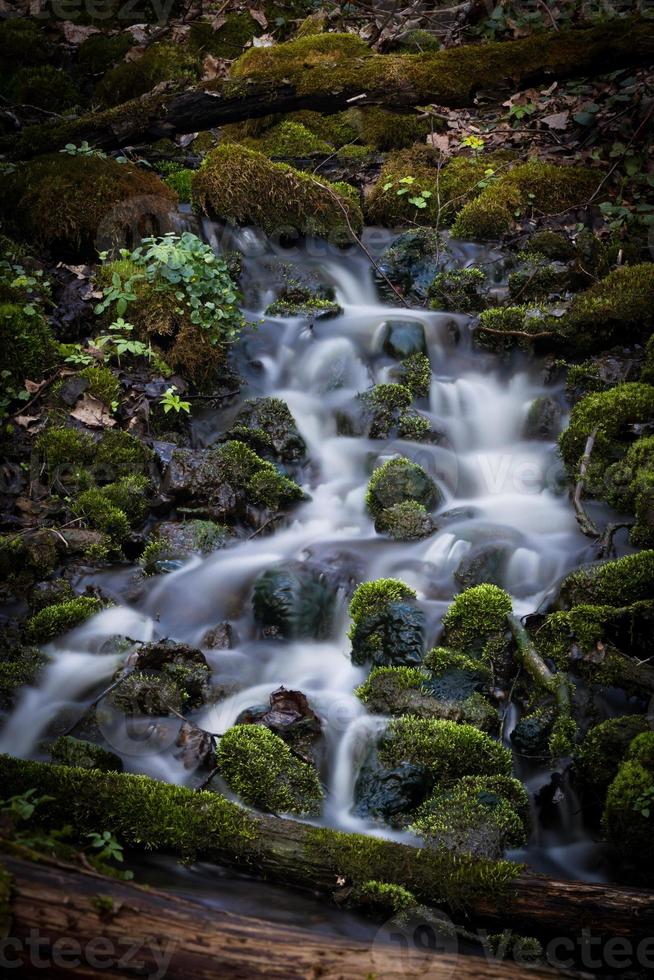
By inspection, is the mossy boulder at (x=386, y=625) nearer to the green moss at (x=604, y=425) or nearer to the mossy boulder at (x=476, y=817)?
the mossy boulder at (x=476, y=817)

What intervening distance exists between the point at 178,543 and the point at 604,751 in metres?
3.22

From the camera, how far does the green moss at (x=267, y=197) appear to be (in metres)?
8.11

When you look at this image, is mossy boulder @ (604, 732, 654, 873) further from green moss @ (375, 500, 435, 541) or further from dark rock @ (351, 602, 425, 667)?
green moss @ (375, 500, 435, 541)

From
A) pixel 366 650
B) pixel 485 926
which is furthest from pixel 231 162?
pixel 485 926

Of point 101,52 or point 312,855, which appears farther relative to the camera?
point 101,52

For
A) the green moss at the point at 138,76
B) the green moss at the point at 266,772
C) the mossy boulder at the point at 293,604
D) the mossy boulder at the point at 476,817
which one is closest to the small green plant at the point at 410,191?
the green moss at the point at 138,76

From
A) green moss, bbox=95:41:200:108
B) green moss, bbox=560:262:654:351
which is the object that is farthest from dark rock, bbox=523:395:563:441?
green moss, bbox=95:41:200:108

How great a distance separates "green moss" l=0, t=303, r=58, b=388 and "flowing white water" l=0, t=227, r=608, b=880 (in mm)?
1372

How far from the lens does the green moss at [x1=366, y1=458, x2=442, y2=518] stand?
6.06 m

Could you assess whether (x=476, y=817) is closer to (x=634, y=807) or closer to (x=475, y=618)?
(x=634, y=807)

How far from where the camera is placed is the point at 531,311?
7371 millimetres

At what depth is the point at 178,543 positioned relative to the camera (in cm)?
572

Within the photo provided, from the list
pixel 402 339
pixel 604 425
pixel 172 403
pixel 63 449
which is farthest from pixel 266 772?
pixel 402 339

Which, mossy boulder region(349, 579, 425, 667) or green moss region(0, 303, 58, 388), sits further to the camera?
green moss region(0, 303, 58, 388)
